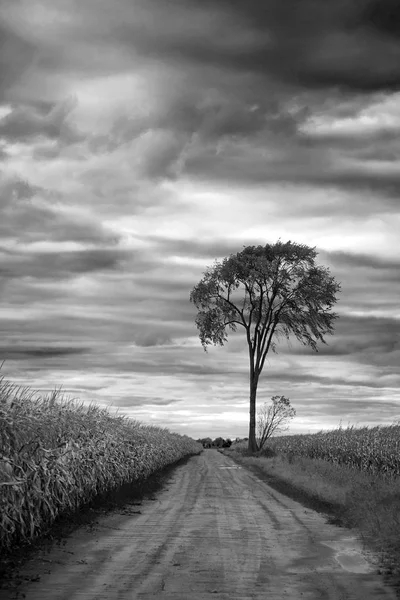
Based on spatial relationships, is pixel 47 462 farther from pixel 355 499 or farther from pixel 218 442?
pixel 218 442

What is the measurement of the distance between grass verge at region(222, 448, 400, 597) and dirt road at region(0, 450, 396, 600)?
18.4 inches

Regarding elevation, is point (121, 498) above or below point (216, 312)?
below

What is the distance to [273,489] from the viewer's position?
82.0ft

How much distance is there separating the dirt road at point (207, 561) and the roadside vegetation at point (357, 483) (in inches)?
24.7

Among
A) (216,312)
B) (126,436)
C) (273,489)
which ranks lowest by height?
(273,489)

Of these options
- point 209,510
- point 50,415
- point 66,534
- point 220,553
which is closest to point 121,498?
point 209,510

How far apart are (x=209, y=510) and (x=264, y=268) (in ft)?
98.1

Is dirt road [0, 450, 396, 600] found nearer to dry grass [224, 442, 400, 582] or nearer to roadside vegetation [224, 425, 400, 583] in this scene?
dry grass [224, 442, 400, 582]

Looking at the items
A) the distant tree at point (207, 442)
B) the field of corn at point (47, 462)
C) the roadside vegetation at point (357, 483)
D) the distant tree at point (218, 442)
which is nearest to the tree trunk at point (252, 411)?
the roadside vegetation at point (357, 483)

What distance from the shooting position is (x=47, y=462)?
1316 centimetres

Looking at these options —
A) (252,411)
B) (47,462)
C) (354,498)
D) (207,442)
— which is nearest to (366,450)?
(354,498)

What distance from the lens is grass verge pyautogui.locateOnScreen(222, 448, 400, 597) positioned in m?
12.5

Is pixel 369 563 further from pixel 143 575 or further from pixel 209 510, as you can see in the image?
pixel 209 510

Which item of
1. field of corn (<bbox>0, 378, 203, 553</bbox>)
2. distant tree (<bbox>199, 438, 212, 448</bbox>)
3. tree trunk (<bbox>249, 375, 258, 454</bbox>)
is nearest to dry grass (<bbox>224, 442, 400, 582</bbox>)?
field of corn (<bbox>0, 378, 203, 553</bbox>)
